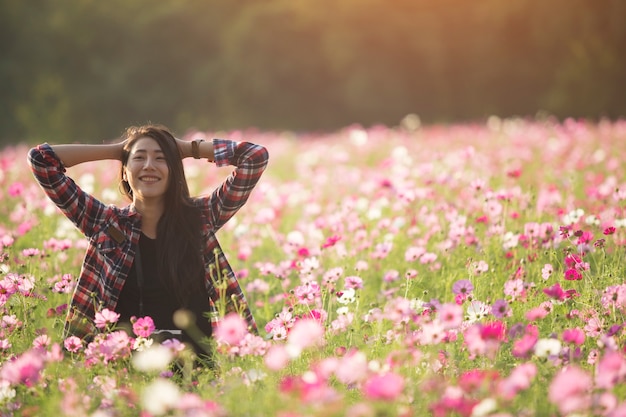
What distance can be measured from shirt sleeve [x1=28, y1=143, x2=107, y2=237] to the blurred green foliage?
1404 centimetres

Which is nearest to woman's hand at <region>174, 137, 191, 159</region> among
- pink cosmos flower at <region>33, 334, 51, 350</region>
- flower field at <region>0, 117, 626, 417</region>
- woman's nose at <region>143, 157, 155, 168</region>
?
woman's nose at <region>143, 157, 155, 168</region>

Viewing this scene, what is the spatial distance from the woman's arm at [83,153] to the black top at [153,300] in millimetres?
303

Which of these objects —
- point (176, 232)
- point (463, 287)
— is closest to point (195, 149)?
point (176, 232)

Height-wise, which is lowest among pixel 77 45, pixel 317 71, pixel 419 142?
pixel 419 142

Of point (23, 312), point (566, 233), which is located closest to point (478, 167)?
point (566, 233)

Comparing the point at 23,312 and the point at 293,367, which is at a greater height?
the point at 23,312

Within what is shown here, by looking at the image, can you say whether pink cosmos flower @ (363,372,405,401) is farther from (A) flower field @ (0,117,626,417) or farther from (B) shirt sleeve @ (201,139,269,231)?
(B) shirt sleeve @ (201,139,269,231)

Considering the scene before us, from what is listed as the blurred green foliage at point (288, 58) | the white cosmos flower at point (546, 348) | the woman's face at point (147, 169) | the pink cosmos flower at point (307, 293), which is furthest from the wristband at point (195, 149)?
the blurred green foliage at point (288, 58)

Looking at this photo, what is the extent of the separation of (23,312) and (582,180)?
4192mm

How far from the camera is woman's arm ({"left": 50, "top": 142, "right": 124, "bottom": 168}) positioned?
8.74 ft

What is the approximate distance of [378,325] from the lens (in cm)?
235

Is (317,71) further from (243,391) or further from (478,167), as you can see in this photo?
(243,391)

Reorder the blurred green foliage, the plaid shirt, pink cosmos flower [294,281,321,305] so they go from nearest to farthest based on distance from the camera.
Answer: pink cosmos flower [294,281,321,305]
the plaid shirt
the blurred green foliage

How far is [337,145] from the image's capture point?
26.7 ft
